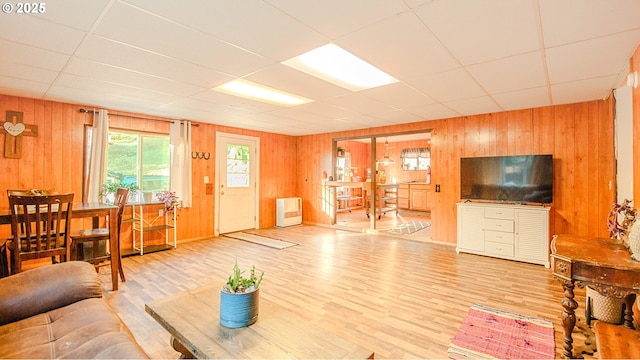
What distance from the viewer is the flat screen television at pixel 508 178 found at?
14.4 ft

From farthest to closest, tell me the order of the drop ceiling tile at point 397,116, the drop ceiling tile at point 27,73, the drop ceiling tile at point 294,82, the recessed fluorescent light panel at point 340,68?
the drop ceiling tile at point 397,116 → the drop ceiling tile at point 294,82 → the drop ceiling tile at point 27,73 → the recessed fluorescent light panel at point 340,68

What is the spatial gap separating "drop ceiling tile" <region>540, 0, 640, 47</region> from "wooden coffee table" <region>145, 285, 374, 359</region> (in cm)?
240

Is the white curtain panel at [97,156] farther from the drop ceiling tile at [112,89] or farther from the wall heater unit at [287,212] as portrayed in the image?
the wall heater unit at [287,212]

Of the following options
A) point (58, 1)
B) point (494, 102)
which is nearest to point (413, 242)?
point (494, 102)

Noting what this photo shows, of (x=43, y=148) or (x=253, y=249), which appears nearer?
(x=43, y=148)

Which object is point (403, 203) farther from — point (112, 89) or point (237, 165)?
point (112, 89)

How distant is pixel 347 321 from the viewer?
2.59 m

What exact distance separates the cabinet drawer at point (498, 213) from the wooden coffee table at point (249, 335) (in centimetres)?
406

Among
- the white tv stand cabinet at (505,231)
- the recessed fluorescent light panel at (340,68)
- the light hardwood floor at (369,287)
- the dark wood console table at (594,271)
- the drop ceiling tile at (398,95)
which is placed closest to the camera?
the dark wood console table at (594,271)

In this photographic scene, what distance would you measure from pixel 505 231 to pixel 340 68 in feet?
11.6

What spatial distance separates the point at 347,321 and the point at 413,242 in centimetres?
348

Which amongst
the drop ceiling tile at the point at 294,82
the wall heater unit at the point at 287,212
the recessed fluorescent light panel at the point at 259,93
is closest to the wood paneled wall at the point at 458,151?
the wall heater unit at the point at 287,212

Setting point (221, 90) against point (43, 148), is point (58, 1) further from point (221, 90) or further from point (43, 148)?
point (43, 148)

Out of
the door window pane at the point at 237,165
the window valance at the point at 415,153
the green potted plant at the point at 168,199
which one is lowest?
the green potted plant at the point at 168,199
